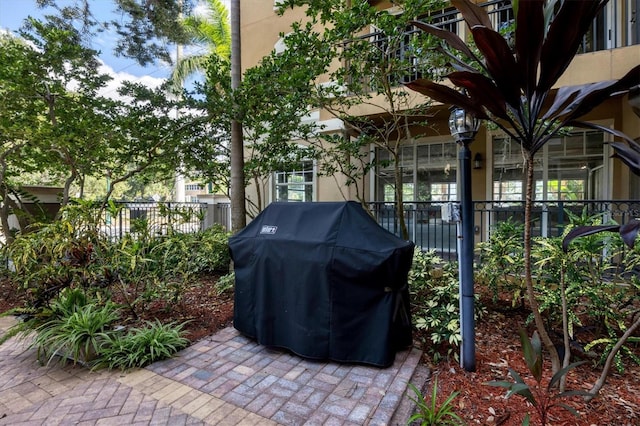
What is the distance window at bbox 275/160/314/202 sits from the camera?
8.51 metres

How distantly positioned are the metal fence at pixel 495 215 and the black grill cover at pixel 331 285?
6.68ft

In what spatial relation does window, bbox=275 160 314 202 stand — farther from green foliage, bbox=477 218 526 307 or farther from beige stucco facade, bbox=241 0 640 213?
green foliage, bbox=477 218 526 307

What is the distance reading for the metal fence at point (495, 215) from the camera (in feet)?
16.1

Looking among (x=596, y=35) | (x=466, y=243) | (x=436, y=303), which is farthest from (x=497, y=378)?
(x=596, y=35)

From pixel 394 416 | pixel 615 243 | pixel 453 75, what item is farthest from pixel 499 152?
pixel 394 416

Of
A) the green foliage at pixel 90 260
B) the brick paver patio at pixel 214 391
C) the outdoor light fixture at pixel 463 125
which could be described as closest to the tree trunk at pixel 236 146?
Answer: the green foliage at pixel 90 260

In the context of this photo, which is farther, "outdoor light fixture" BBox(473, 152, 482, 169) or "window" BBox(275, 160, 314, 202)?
"window" BBox(275, 160, 314, 202)

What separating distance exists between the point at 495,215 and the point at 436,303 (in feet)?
15.5

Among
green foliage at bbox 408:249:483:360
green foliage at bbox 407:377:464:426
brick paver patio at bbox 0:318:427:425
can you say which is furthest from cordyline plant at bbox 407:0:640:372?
brick paver patio at bbox 0:318:427:425

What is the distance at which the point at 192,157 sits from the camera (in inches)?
271

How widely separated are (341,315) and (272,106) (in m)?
3.88

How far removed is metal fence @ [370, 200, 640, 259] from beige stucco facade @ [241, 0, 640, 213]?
718 mm

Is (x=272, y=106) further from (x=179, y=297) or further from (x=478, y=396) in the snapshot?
(x=478, y=396)

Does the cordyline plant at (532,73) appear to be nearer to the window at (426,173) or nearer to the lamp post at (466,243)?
the lamp post at (466,243)
